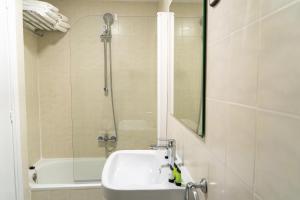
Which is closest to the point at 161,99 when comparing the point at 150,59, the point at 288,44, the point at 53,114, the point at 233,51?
the point at 150,59

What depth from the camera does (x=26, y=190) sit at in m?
1.73

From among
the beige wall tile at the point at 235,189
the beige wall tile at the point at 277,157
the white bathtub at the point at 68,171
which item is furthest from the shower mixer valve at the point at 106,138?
the beige wall tile at the point at 277,157

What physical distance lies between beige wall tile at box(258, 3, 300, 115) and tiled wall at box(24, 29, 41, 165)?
2.56 m

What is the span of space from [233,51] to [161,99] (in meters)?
1.21

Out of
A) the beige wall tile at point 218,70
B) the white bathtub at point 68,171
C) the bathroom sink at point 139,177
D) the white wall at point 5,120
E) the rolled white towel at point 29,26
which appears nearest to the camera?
the beige wall tile at point 218,70

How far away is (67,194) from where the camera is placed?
212 centimetres

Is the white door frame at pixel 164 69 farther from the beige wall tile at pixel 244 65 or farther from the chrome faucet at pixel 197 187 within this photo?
the beige wall tile at pixel 244 65

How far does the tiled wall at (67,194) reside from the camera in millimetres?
2070

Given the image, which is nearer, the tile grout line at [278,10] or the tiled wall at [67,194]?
the tile grout line at [278,10]

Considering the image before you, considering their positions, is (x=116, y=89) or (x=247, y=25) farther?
(x=116, y=89)

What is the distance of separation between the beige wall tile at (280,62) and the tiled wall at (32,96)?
2.56 metres

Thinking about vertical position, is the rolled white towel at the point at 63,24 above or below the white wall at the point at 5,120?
above

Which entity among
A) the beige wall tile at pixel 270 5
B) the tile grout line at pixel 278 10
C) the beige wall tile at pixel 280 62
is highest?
the beige wall tile at pixel 270 5

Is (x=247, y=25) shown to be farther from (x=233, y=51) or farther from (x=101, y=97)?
(x=101, y=97)
